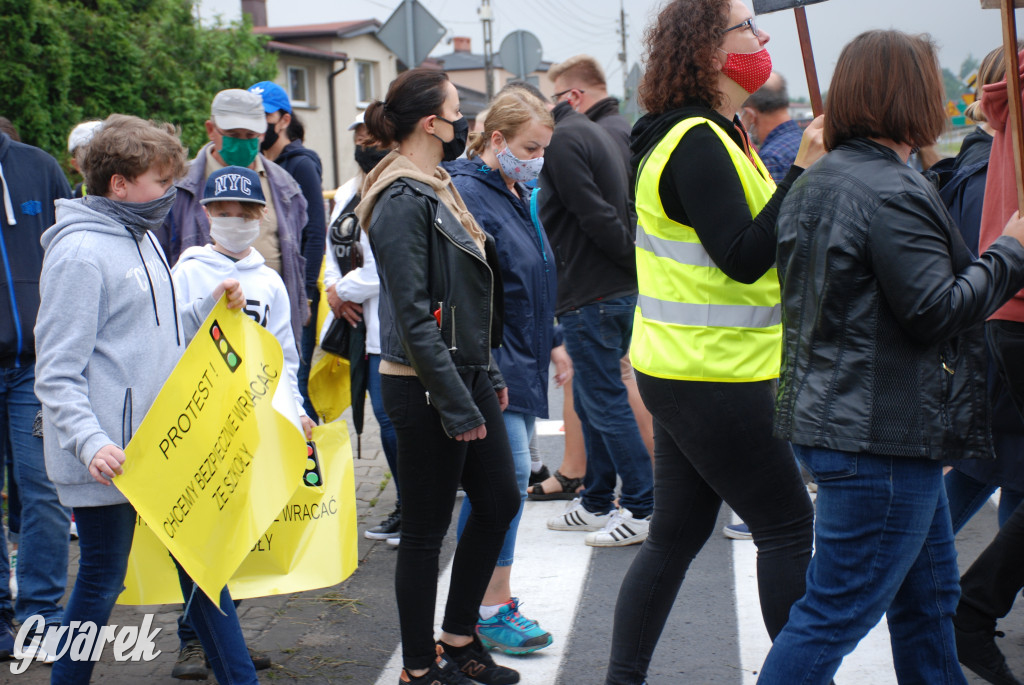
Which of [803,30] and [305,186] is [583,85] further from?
[803,30]

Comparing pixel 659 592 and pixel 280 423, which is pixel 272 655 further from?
pixel 659 592

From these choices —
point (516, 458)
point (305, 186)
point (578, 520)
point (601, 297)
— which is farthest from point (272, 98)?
point (516, 458)

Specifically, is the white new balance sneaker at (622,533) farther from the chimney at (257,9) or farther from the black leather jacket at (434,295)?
the chimney at (257,9)

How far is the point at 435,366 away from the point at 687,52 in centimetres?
115

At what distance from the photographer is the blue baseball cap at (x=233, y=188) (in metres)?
3.93

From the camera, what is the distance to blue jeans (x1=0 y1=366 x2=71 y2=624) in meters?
4.02

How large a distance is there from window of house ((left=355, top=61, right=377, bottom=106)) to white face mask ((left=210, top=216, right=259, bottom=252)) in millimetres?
40567

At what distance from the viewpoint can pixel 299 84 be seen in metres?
39.2

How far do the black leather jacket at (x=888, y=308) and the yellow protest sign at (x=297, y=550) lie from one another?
2026 millimetres

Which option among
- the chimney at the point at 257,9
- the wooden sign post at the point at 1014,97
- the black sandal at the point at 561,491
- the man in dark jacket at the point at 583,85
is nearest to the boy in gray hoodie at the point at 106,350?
the wooden sign post at the point at 1014,97

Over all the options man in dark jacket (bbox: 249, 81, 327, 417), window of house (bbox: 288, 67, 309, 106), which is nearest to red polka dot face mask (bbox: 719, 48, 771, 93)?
man in dark jacket (bbox: 249, 81, 327, 417)

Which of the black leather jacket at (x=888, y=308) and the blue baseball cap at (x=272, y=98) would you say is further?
the blue baseball cap at (x=272, y=98)

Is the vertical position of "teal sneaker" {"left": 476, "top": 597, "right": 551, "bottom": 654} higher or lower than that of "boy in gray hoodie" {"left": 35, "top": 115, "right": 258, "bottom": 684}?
lower

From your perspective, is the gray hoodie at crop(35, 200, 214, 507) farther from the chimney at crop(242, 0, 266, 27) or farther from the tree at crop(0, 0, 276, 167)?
the chimney at crop(242, 0, 266, 27)
